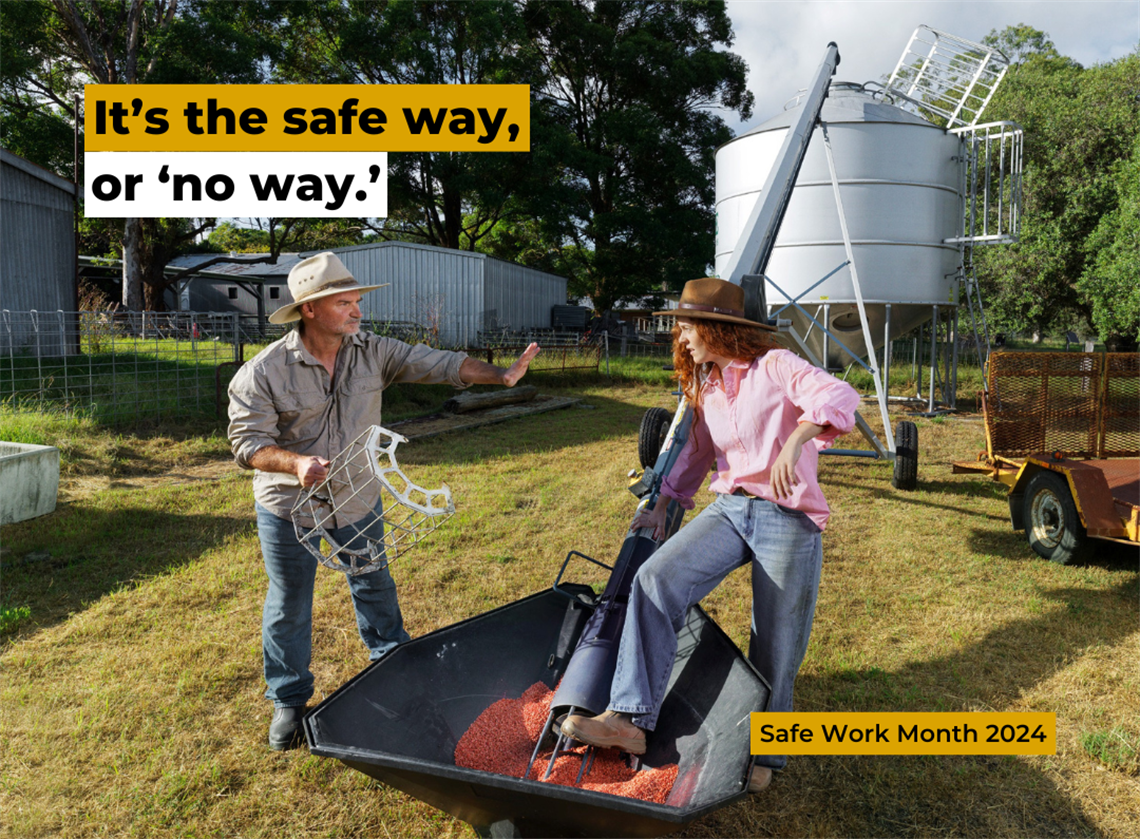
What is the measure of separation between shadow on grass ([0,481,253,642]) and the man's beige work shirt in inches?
94.0

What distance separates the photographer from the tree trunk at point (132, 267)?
2177cm

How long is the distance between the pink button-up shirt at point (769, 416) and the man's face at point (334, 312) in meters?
1.47

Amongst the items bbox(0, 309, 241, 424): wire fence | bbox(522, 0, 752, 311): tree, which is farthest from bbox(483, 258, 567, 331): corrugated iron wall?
bbox(0, 309, 241, 424): wire fence

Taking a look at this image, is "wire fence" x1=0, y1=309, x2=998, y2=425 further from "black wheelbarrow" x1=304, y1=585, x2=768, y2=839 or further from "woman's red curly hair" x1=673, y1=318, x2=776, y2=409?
"woman's red curly hair" x1=673, y1=318, x2=776, y2=409

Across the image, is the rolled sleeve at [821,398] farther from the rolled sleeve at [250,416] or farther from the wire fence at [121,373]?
the wire fence at [121,373]

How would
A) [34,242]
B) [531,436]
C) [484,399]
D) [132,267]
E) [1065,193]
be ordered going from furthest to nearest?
[132,267] < [1065,193] < [34,242] < [484,399] < [531,436]

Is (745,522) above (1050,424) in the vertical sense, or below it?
below

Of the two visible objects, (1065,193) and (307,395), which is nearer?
(307,395)

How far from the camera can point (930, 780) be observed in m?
3.13

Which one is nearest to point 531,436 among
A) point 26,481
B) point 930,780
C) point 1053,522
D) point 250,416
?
point 26,481

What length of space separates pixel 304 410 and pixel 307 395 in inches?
2.5

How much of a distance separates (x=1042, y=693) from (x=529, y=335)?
20.8 m

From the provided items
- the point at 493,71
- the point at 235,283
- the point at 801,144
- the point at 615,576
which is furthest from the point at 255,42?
the point at 615,576

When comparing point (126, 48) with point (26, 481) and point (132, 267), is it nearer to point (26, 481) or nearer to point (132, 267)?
point (132, 267)
